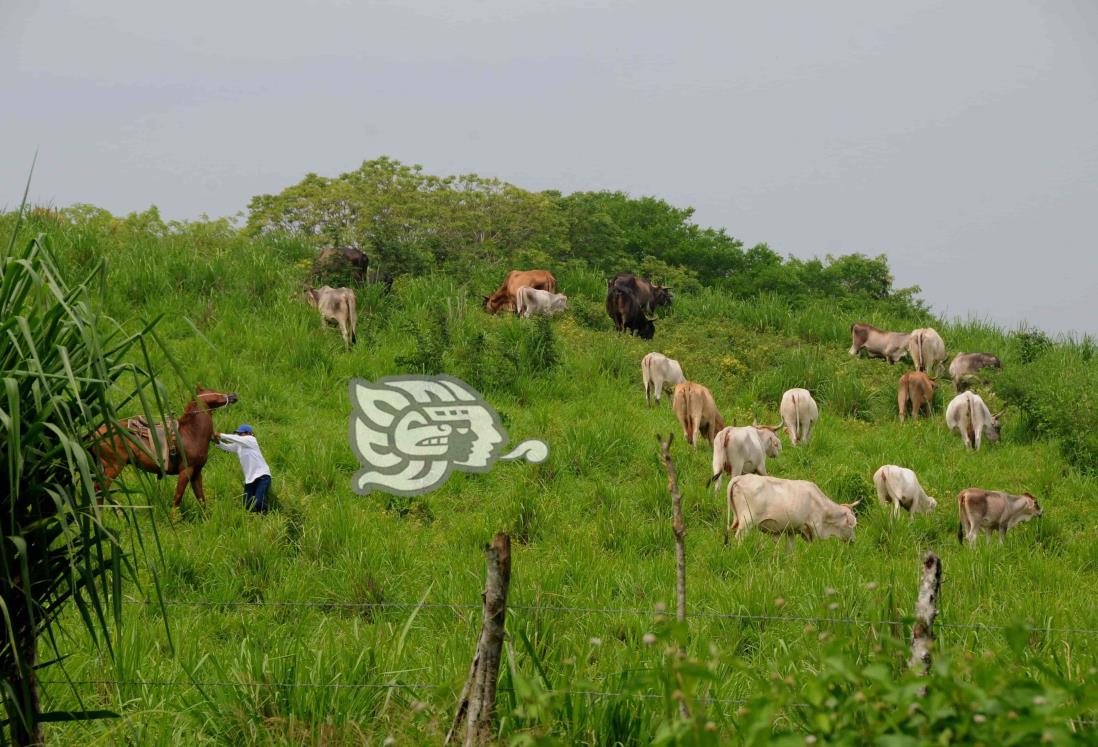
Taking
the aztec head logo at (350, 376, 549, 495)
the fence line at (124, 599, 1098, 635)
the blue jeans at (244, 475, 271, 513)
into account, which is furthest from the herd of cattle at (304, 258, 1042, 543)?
the blue jeans at (244, 475, 271, 513)

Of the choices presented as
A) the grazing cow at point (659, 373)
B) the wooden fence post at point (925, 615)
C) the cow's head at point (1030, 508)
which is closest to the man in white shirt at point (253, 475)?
the grazing cow at point (659, 373)

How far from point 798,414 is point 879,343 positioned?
5092mm

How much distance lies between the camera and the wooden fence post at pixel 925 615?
11.3ft

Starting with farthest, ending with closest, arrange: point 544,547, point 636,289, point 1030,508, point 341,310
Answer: point 636,289, point 341,310, point 1030,508, point 544,547

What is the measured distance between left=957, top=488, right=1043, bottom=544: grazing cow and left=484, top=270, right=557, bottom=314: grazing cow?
8.98 meters

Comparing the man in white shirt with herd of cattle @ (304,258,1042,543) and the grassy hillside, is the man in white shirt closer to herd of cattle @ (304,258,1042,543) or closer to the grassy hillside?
the grassy hillside

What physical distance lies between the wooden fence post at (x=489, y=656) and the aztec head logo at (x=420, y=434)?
6.43m

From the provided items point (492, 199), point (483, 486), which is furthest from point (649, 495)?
point (492, 199)

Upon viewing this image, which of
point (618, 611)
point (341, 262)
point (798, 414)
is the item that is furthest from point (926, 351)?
point (618, 611)

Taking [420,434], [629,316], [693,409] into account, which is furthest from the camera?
[629,316]

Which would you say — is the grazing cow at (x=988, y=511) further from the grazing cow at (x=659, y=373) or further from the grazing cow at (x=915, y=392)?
the grazing cow at (x=659, y=373)

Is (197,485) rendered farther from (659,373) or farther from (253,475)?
(659,373)

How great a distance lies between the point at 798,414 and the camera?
12578mm

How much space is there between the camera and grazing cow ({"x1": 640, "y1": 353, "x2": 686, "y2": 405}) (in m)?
13.6
